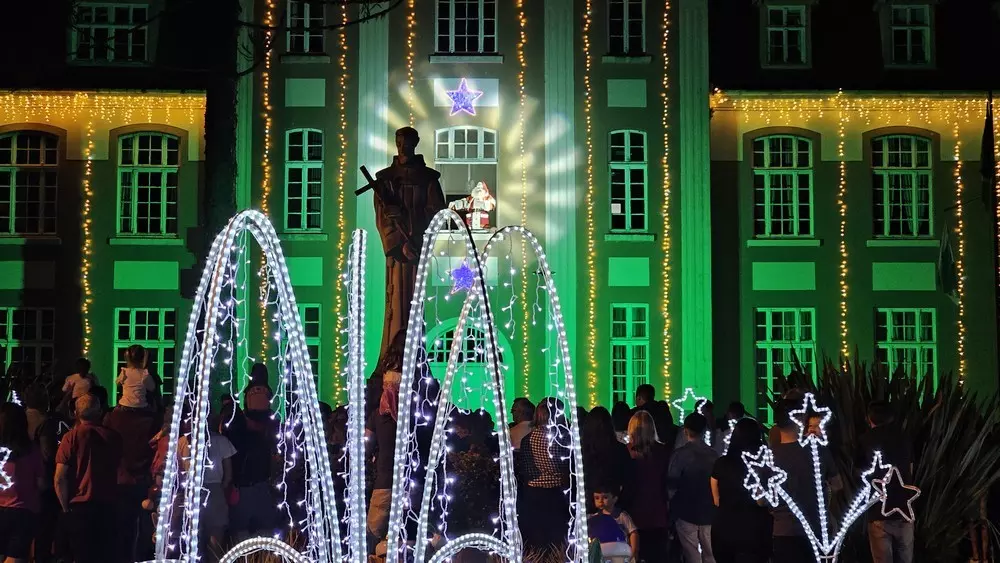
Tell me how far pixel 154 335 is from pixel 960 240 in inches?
532

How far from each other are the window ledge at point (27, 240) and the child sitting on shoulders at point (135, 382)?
1063 cm

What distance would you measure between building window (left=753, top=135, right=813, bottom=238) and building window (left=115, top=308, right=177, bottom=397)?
9891mm

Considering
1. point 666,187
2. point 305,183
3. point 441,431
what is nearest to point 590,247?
point 666,187

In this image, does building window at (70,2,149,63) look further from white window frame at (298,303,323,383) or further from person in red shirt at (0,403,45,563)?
person in red shirt at (0,403,45,563)

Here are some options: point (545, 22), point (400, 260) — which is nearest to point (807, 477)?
point (400, 260)

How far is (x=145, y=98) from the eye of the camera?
23.8m

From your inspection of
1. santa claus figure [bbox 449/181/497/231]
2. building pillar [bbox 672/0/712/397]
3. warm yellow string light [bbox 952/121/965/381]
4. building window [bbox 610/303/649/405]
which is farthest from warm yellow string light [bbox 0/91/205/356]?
warm yellow string light [bbox 952/121/965/381]

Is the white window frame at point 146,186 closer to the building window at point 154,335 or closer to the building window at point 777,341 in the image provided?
the building window at point 154,335

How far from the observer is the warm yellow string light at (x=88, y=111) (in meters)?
23.8

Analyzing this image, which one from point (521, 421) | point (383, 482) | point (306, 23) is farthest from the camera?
point (306, 23)

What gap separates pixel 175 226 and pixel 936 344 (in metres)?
12.8

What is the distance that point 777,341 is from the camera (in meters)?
23.8

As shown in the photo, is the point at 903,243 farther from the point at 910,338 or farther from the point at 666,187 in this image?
the point at 666,187

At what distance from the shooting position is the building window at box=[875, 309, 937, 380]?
23984mm
